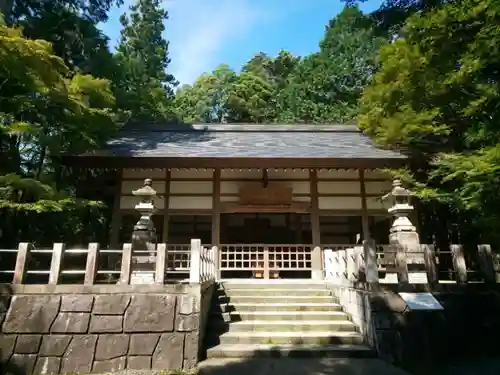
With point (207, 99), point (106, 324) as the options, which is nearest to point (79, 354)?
point (106, 324)

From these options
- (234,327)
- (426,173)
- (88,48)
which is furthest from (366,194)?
(88,48)

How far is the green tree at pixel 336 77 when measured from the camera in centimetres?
2250

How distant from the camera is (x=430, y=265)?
6871 mm

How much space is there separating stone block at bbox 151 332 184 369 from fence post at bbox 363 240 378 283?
3.41 m

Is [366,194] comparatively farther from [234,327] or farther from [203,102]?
[203,102]

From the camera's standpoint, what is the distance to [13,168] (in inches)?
368

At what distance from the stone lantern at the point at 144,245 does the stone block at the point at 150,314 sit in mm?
553

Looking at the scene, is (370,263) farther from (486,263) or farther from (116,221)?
(116,221)

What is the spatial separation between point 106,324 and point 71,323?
571 mm

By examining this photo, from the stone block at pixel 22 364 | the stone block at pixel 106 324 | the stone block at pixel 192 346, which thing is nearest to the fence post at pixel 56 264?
the stone block at pixel 106 324

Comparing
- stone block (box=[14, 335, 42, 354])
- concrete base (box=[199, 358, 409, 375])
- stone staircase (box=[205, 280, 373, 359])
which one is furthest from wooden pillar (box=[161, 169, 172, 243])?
concrete base (box=[199, 358, 409, 375])

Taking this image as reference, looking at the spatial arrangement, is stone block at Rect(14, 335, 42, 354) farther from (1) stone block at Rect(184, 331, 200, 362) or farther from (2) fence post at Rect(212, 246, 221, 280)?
(2) fence post at Rect(212, 246, 221, 280)

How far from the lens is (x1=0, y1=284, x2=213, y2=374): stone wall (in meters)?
5.79

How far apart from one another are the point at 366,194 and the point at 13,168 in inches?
387
